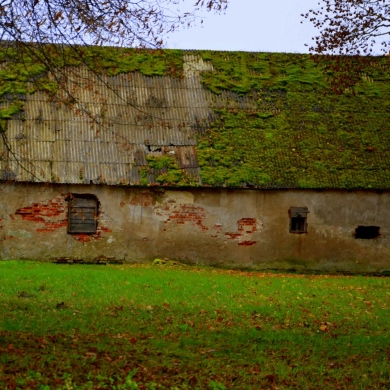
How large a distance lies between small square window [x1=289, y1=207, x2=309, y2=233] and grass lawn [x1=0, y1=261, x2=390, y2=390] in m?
4.25

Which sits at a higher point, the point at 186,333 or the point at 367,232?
the point at 367,232

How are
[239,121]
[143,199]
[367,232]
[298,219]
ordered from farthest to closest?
[239,121] → [367,232] → [298,219] → [143,199]

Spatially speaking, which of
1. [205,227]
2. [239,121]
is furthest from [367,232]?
[239,121]

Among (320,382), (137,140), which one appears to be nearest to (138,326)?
(320,382)

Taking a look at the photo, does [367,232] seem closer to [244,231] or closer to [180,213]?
[244,231]

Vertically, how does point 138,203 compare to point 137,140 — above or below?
below

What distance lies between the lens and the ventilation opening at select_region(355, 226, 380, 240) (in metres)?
19.8

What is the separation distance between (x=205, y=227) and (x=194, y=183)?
4.48 feet

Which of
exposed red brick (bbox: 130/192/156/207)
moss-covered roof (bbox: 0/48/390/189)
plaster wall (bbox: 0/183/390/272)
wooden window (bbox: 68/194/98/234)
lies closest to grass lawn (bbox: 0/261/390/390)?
plaster wall (bbox: 0/183/390/272)

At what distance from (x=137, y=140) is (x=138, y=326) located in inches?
414

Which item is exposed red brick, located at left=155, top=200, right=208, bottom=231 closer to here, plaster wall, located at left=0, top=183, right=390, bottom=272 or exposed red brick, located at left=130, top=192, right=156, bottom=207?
plaster wall, located at left=0, top=183, right=390, bottom=272

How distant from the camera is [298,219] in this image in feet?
63.8

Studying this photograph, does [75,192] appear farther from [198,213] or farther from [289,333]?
[289,333]

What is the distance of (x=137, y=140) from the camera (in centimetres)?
1962
